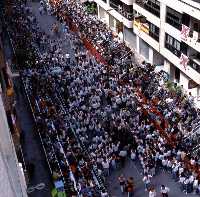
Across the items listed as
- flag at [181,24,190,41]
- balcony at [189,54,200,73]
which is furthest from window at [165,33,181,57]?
balcony at [189,54,200,73]

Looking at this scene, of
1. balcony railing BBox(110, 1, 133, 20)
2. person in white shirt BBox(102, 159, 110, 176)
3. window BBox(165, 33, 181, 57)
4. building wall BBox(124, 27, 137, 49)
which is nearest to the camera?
person in white shirt BBox(102, 159, 110, 176)

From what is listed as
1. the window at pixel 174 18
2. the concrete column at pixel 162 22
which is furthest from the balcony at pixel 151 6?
the window at pixel 174 18

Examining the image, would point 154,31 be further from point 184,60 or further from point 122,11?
point 122,11

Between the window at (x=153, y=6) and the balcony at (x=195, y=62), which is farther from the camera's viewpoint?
the window at (x=153, y=6)

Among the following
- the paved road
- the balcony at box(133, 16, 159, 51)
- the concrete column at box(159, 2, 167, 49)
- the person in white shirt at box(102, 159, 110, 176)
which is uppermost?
the concrete column at box(159, 2, 167, 49)

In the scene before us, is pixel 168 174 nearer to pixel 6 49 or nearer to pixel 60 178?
pixel 60 178

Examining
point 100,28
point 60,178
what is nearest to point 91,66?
point 100,28

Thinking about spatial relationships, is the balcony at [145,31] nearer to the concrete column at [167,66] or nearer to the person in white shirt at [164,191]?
the concrete column at [167,66]

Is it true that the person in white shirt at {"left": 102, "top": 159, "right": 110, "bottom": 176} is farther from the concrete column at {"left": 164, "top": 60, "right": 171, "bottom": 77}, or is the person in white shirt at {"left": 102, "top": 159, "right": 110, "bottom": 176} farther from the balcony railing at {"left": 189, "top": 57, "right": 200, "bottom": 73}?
the concrete column at {"left": 164, "top": 60, "right": 171, "bottom": 77}
